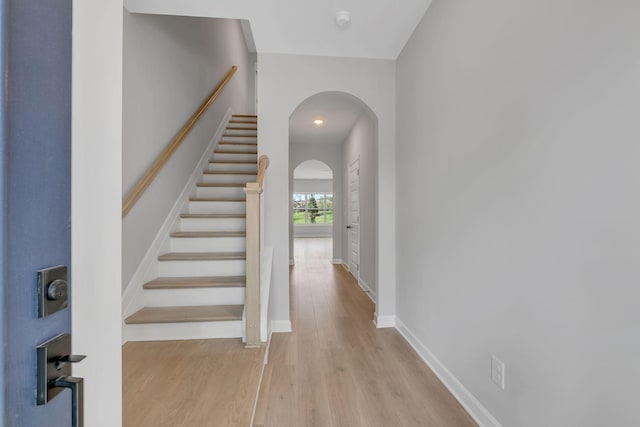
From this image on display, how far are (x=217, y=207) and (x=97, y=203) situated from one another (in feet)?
8.39

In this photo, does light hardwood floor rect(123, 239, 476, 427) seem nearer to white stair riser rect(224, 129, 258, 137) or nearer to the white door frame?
the white door frame

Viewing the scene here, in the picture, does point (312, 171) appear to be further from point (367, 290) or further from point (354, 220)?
point (367, 290)

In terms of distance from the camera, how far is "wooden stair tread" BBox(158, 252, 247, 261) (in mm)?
2395

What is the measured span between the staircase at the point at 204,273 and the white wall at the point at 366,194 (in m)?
1.61

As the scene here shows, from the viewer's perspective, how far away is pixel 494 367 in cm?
145

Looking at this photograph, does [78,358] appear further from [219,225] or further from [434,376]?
[219,225]

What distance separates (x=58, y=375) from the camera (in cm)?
48

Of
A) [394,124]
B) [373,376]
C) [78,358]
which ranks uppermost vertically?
[394,124]

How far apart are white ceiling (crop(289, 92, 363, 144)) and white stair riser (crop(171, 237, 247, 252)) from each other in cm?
168

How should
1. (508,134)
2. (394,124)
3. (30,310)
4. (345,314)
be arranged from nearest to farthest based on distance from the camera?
(30,310), (508,134), (394,124), (345,314)

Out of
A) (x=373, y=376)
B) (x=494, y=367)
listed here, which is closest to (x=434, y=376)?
(x=373, y=376)

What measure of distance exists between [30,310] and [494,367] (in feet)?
5.83

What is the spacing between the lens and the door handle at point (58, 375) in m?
0.45

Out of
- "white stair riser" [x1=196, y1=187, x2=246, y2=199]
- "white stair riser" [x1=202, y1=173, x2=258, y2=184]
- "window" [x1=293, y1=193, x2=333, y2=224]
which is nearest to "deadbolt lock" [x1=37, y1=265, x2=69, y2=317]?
"white stair riser" [x1=196, y1=187, x2=246, y2=199]
